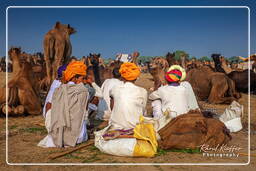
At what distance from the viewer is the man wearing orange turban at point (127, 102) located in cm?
515

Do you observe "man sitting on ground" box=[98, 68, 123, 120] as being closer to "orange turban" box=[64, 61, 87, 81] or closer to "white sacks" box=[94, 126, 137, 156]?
"orange turban" box=[64, 61, 87, 81]

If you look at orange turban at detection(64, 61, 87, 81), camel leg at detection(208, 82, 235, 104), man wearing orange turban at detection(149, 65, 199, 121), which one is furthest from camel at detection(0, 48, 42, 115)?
camel leg at detection(208, 82, 235, 104)

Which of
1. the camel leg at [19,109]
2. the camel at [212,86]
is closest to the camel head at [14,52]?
the camel leg at [19,109]

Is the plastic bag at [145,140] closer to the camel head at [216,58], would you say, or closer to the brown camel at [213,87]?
the brown camel at [213,87]

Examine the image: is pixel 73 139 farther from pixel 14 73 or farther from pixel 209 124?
pixel 14 73

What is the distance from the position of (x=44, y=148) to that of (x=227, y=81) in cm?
732

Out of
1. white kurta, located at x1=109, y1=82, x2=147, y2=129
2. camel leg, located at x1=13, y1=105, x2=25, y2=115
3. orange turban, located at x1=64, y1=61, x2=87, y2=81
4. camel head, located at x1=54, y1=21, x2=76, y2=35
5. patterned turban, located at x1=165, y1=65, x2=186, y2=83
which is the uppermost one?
camel head, located at x1=54, y1=21, x2=76, y2=35

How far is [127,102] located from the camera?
5145mm

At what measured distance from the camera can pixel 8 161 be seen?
14.8ft

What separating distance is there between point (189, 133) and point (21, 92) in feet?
15.4

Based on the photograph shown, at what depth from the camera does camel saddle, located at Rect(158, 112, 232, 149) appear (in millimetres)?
4961

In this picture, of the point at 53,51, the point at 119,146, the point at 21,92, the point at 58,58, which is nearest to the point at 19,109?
the point at 21,92
